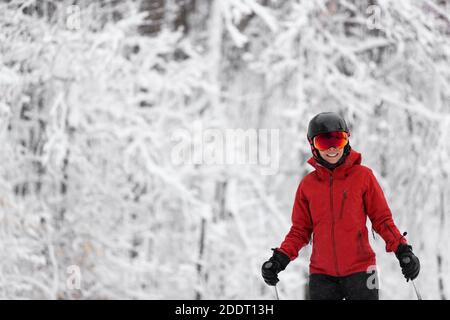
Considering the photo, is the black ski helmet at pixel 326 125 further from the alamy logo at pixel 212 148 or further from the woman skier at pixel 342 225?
the alamy logo at pixel 212 148

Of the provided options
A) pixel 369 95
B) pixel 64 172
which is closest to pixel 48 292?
pixel 64 172

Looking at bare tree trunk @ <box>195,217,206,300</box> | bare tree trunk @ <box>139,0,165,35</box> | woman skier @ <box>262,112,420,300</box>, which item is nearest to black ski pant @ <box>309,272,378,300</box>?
woman skier @ <box>262,112,420,300</box>

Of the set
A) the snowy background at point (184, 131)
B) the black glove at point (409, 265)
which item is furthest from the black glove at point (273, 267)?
the snowy background at point (184, 131)

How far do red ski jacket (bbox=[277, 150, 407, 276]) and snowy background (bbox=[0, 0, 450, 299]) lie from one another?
4.11 metres

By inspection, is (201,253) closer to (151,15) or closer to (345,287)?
(151,15)

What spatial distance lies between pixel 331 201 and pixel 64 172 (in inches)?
242

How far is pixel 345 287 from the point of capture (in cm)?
358

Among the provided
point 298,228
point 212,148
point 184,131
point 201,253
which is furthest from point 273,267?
point 201,253

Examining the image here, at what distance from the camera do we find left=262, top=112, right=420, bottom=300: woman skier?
3.54 meters

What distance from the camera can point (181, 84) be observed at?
33.8ft

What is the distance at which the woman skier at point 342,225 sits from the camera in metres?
3.54

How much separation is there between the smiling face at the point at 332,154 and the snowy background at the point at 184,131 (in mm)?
4116

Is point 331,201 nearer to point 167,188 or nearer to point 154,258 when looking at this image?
point 167,188

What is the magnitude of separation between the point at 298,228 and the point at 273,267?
28 centimetres
